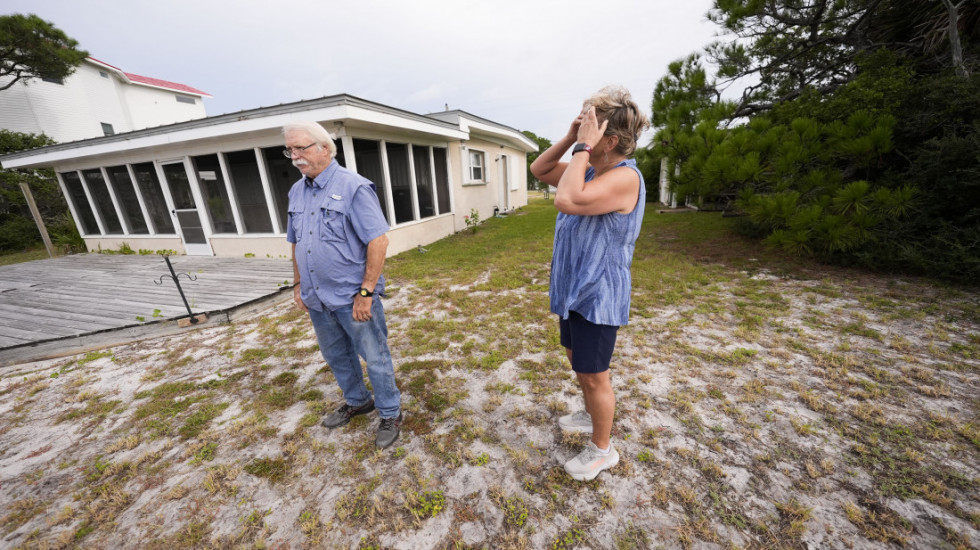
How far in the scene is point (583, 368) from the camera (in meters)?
1.54

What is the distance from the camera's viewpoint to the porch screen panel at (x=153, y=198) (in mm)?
7539

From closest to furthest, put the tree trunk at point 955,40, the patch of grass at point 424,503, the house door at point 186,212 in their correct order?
the patch of grass at point 424,503 → the tree trunk at point 955,40 → the house door at point 186,212

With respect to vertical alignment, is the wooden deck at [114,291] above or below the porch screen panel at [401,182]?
below

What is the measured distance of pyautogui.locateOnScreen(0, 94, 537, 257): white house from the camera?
19.2 ft

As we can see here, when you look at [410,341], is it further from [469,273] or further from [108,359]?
[108,359]

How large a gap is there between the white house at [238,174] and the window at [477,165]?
4.26 ft

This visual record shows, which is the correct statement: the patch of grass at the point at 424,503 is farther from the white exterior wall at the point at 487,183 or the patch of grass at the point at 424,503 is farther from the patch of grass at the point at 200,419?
the white exterior wall at the point at 487,183

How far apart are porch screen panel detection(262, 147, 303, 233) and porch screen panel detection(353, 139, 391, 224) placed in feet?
4.14

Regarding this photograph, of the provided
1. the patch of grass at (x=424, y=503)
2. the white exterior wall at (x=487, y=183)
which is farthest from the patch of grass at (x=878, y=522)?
the white exterior wall at (x=487, y=183)

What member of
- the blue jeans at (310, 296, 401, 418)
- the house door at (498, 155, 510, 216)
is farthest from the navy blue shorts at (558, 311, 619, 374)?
the house door at (498, 155, 510, 216)

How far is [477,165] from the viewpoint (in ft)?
36.4

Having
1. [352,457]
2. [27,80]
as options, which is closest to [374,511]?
[352,457]

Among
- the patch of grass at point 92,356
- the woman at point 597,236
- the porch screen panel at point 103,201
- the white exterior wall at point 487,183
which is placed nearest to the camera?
the woman at point 597,236

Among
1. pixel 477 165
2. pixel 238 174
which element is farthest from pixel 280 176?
pixel 477 165
